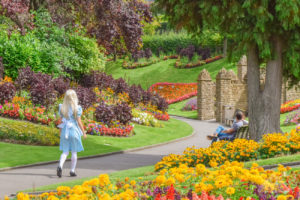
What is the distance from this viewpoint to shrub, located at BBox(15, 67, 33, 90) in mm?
16672

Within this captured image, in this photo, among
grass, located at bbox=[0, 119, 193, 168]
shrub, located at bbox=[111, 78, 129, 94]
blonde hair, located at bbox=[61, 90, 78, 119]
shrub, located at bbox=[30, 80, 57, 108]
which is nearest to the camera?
blonde hair, located at bbox=[61, 90, 78, 119]

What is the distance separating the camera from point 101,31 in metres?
21.8

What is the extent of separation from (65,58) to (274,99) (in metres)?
11.2

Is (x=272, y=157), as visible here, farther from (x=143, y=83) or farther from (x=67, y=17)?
(x=143, y=83)

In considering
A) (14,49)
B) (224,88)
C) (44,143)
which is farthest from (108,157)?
(224,88)

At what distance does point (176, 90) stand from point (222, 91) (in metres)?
12.7

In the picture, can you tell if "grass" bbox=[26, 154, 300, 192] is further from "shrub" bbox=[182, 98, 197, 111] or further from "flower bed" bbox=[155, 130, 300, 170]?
"shrub" bbox=[182, 98, 197, 111]

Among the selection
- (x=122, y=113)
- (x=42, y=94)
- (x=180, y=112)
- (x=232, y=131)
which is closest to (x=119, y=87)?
(x=122, y=113)

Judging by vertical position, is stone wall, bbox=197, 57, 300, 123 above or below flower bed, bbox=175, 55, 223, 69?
below

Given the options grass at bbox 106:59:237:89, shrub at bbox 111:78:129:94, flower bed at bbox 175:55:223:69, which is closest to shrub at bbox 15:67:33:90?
shrub at bbox 111:78:129:94

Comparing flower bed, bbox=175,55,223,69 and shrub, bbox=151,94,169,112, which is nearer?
shrub, bbox=151,94,169,112

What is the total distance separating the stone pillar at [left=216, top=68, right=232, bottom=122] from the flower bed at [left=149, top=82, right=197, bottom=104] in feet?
32.1

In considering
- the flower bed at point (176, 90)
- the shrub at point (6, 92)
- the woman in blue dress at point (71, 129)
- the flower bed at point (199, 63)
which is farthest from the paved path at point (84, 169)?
the flower bed at point (199, 63)

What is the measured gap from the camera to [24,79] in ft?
54.9
